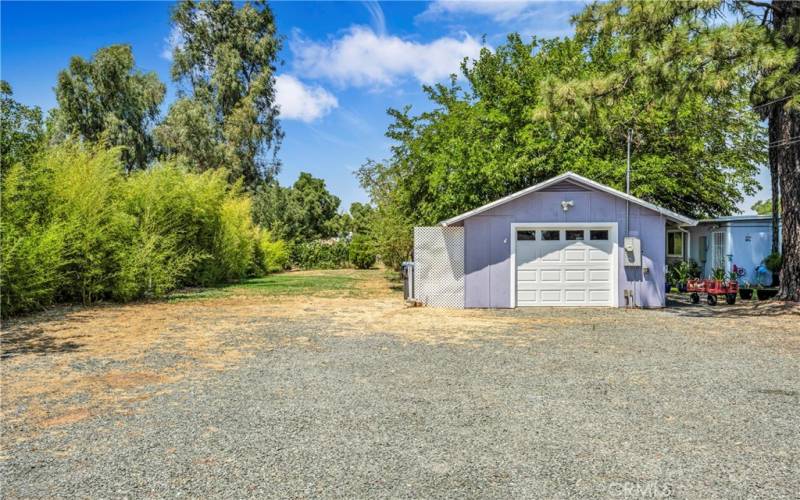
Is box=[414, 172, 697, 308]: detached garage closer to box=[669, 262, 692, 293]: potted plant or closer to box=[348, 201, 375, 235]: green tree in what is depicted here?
box=[669, 262, 692, 293]: potted plant

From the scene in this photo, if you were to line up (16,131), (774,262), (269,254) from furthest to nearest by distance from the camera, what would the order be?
(269,254), (774,262), (16,131)

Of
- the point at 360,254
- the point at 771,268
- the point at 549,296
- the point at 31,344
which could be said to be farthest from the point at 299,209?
the point at 31,344

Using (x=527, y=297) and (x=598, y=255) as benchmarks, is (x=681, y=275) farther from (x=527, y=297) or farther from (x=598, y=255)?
(x=527, y=297)

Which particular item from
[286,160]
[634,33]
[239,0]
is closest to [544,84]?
[634,33]

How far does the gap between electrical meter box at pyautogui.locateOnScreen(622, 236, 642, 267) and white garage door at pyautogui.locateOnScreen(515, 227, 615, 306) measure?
13.6 inches

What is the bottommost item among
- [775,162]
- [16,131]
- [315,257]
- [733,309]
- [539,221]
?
[733,309]

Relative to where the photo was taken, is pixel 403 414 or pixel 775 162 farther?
pixel 775 162

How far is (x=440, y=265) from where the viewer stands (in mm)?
12062

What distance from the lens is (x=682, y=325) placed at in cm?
917

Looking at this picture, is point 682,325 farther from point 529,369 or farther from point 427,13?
point 427,13

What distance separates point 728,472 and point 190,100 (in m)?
30.3

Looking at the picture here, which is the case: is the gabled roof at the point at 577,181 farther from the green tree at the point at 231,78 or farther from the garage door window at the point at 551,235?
the green tree at the point at 231,78

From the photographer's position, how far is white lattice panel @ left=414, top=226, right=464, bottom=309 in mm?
11961

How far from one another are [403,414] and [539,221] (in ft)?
27.9
